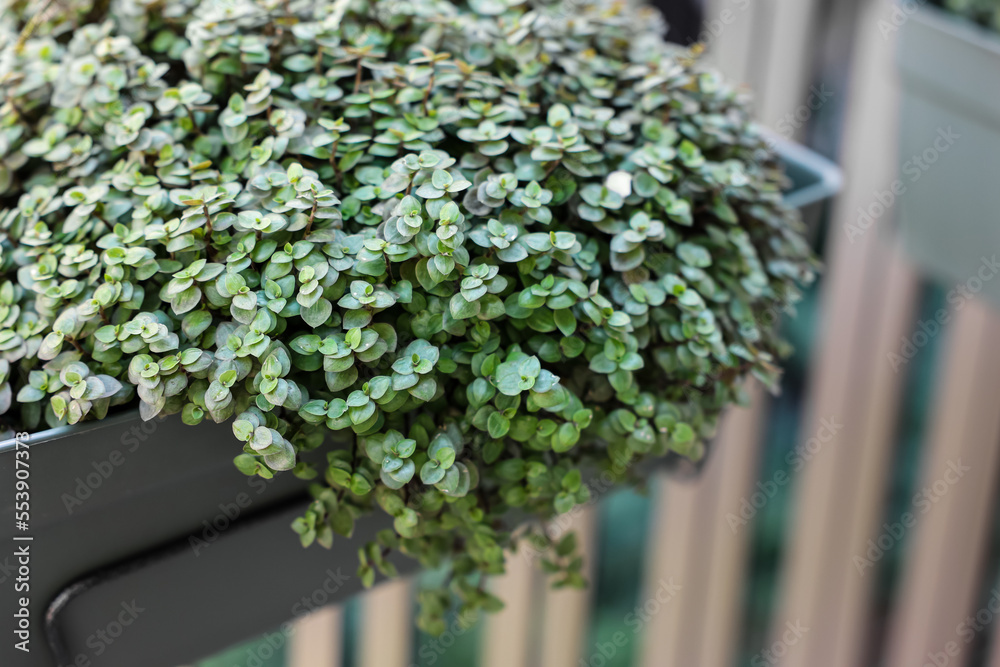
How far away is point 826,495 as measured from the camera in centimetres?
171

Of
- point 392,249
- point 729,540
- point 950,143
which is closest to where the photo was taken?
point 392,249

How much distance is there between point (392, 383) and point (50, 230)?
33cm

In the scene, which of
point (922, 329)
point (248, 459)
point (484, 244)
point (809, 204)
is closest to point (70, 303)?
point (248, 459)

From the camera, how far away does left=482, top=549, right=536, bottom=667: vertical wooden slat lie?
1.51 metres

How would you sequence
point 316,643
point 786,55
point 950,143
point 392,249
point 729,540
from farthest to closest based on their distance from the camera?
point 729,540, point 786,55, point 316,643, point 950,143, point 392,249

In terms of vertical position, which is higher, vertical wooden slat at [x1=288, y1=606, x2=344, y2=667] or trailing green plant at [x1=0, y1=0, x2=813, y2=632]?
trailing green plant at [x1=0, y1=0, x2=813, y2=632]

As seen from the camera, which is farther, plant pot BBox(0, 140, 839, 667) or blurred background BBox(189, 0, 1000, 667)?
blurred background BBox(189, 0, 1000, 667)
